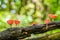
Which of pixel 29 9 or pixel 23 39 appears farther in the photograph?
pixel 29 9

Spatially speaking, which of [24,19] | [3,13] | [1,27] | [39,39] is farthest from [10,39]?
[3,13]

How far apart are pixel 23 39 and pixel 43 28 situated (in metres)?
0.24

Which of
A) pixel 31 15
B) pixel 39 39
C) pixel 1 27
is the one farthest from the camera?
pixel 31 15

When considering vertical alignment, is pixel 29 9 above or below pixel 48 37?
above

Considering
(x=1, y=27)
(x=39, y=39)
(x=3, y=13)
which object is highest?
(x=3, y=13)

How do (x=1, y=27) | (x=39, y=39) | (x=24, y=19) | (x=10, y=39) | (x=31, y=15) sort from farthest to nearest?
(x=31, y=15)
(x=24, y=19)
(x=1, y=27)
(x=39, y=39)
(x=10, y=39)

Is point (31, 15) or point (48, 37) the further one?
point (31, 15)

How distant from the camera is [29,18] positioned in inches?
137

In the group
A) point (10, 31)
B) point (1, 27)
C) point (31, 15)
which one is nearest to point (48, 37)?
point (10, 31)

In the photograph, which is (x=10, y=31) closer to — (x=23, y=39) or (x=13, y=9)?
(x=23, y=39)

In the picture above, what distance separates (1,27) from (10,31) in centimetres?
108

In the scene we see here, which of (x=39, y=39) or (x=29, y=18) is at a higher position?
(x=29, y=18)

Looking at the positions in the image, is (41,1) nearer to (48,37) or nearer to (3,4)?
(3,4)

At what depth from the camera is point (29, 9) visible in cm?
367
